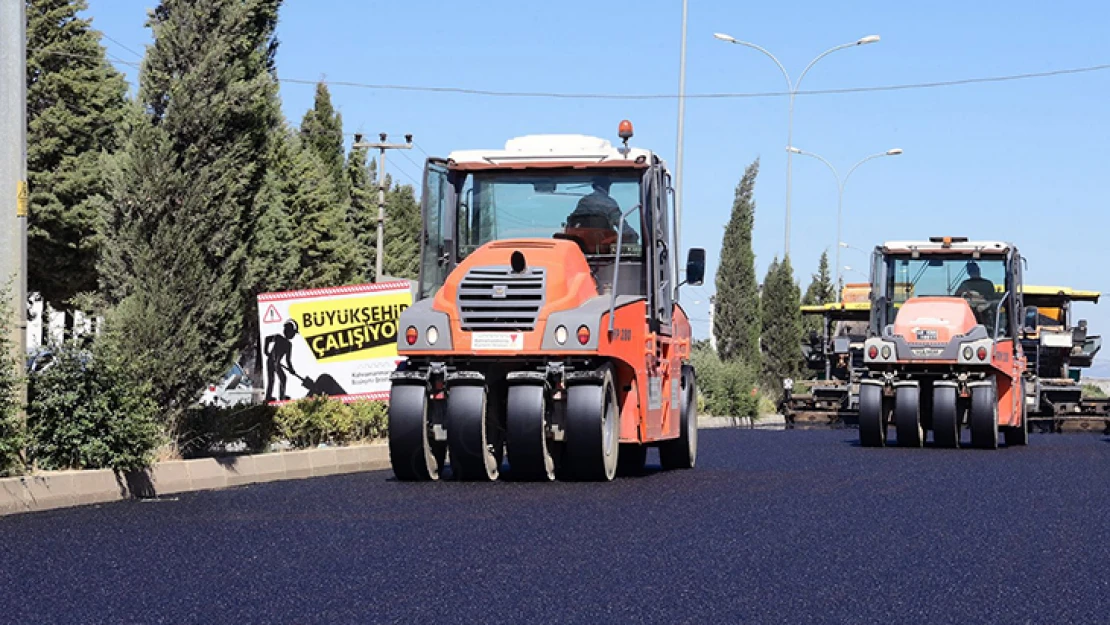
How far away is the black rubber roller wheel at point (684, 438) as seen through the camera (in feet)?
58.9

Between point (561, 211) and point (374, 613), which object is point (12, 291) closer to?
point (561, 211)

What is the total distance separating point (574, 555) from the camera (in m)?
9.46

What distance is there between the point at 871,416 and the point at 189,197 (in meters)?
11.0

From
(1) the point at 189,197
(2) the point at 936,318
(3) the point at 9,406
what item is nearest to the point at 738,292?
(2) the point at 936,318

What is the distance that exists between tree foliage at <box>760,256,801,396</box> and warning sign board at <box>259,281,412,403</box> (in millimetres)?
30031

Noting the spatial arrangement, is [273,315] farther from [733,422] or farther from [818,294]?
[818,294]

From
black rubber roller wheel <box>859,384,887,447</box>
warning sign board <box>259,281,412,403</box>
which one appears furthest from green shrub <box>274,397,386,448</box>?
black rubber roller wheel <box>859,384,887,447</box>

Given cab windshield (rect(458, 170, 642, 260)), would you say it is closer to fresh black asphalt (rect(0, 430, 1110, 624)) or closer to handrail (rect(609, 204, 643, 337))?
handrail (rect(609, 204, 643, 337))

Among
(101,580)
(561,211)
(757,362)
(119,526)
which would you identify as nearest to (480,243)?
(561,211)

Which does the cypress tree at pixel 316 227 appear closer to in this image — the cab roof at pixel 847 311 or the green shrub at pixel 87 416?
the cab roof at pixel 847 311

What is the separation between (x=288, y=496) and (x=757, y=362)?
1436 inches

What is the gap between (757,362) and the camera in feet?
161

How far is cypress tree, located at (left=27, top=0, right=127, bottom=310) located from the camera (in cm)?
3769

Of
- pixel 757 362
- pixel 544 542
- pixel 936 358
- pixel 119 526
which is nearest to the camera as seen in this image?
pixel 544 542
